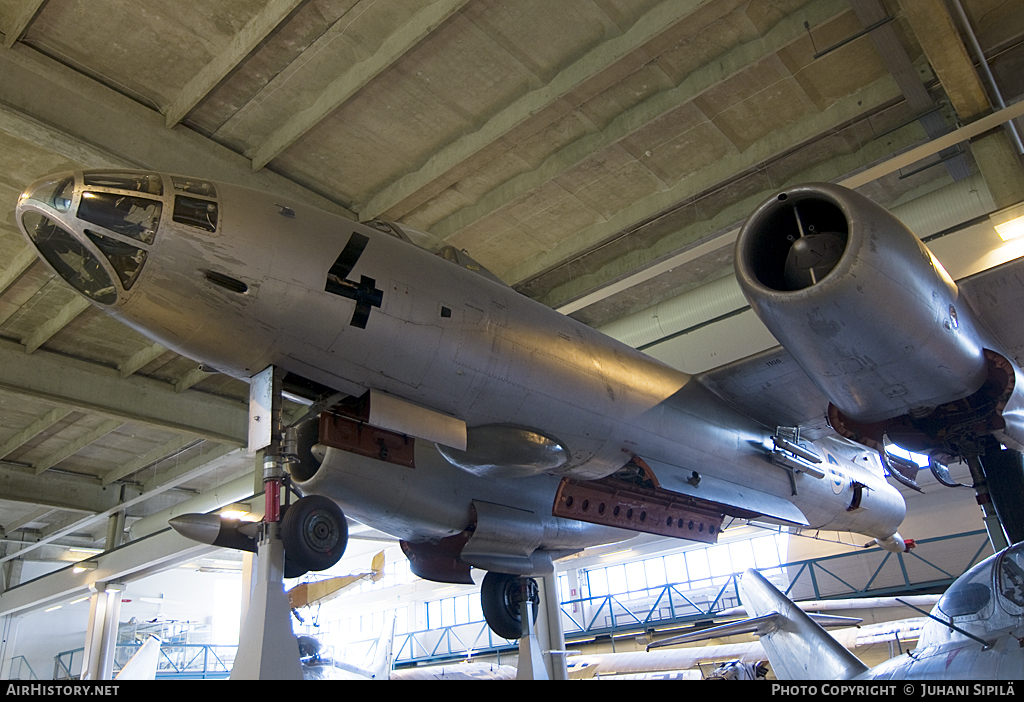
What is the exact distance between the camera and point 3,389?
942 cm

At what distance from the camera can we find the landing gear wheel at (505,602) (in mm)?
7059

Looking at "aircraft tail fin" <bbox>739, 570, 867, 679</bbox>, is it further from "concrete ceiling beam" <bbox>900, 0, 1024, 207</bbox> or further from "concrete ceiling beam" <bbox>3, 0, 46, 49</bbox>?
"concrete ceiling beam" <bbox>3, 0, 46, 49</bbox>

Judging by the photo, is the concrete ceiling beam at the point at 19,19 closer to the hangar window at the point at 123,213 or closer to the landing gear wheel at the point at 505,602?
the hangar window at the point at 123,213

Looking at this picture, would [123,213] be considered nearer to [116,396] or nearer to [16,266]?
[16,266]

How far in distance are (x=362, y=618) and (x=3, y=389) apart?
20.9m

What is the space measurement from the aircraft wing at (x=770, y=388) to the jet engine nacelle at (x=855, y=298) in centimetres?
120

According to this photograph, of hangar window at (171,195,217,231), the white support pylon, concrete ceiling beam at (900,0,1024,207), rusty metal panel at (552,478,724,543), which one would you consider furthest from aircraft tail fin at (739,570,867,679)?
hangar window at (171,195,217,231)

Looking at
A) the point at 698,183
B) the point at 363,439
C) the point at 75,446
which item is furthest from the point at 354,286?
the point at 75,446

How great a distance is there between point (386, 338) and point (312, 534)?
4.05ft

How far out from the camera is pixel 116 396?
1056 cm

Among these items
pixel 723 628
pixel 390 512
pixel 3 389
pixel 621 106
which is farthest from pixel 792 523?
pixel 3 389

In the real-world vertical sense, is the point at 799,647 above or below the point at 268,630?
below

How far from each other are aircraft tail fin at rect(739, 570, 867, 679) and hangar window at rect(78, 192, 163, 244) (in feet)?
21.3

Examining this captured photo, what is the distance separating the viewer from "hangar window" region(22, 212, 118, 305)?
3.52 m
